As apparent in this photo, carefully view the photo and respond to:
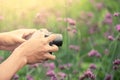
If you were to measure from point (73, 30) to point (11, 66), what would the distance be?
1479 mm

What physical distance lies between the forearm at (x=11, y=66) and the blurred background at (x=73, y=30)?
33.4 inches

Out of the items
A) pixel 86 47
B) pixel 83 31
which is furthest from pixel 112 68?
→ pixel 83 31

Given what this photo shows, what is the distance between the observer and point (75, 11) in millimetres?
5469

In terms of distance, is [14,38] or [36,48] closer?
[36,48]

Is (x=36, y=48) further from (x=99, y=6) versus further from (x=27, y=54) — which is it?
(x=99, y=6)

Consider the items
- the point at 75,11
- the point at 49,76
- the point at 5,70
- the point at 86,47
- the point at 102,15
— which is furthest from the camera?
the point at 75,11

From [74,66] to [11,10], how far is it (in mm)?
1321

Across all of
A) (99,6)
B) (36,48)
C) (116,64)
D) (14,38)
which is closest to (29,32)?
(14,38)

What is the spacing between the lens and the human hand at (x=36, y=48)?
9.04ft

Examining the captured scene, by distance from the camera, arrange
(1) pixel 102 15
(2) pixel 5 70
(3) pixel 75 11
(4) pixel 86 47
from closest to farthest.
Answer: (2) pixel 5 70 → (4) pixel 86 47 → (1) pixel 102 15 → (3) pixel 75 11

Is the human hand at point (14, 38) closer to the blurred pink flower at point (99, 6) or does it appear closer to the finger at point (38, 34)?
the finger at point (38, 34)

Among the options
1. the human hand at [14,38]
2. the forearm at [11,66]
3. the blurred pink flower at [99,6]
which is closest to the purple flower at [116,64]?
the human hand at [14,38]

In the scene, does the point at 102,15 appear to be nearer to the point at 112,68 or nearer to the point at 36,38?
the point at 112,68

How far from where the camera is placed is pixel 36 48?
2.77m
